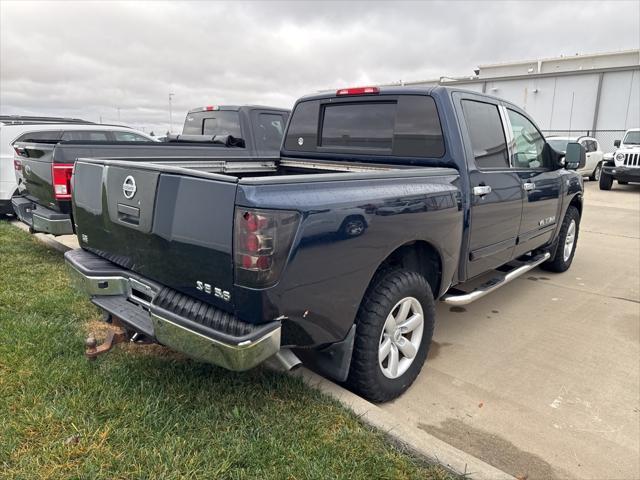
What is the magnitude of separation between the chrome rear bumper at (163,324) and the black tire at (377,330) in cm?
64

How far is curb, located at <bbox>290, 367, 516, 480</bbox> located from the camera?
2.33m

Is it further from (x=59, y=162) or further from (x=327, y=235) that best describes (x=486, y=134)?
(x=59, y=162)

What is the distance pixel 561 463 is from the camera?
261cm

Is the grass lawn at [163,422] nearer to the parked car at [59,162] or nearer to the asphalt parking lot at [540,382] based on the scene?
the asphalt parking lot at [540,382]

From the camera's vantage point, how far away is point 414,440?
98.3 inches

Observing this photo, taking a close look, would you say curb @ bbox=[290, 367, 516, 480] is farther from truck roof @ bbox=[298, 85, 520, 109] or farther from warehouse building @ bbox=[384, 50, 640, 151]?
warehouse building @ bbox=[384, 50, 640, 151]

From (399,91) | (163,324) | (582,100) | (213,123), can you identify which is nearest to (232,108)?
(213,123)

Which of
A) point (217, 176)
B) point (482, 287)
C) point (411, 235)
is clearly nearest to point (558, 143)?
point (482, 287)

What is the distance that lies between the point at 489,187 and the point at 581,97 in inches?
1046

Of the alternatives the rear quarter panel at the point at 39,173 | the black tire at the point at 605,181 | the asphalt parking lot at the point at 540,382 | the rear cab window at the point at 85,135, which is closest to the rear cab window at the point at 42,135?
the rear cab window at the point at 85,135

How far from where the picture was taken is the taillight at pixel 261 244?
83.1 inches

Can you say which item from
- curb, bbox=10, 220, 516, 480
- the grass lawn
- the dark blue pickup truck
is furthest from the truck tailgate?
curb, bbox=10, 220, 516, 480

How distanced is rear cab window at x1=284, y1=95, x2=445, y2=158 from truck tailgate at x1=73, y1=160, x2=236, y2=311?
1923 mm

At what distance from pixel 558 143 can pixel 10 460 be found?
18.2 metres
